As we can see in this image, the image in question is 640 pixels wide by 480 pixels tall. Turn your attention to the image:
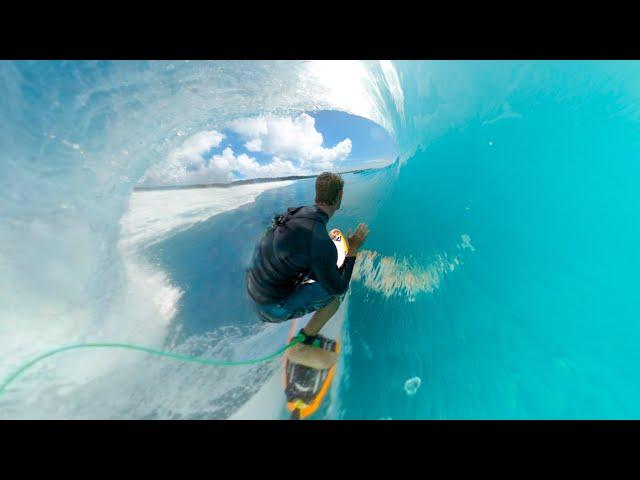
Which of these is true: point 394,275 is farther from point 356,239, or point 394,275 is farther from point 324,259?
point 324,259

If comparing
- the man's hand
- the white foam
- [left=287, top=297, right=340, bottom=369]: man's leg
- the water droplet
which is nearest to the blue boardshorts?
[left=287, top=297, right=340, bottom=369]: man's leg

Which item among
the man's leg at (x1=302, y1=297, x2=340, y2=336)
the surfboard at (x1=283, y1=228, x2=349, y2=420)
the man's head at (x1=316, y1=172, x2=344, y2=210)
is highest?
the man's head at (x1=316, y1=172, x2=344, y2=210)

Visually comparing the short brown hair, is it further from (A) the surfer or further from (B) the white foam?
(B) the white foam

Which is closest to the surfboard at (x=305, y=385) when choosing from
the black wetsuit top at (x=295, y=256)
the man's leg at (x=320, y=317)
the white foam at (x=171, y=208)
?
the man's leg at (x=320, y=317)

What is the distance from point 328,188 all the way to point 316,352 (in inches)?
83.8

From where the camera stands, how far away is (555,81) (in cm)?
372

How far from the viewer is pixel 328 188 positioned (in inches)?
92.7

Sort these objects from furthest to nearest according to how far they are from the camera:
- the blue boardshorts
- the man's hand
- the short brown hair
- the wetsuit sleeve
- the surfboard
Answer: the surfboard, the man's hand, the blue boardshorts, the short brown hair, the wetsuit sleeve

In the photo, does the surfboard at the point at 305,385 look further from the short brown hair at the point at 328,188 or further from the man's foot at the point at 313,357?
the short brown hair at the point at 328,188

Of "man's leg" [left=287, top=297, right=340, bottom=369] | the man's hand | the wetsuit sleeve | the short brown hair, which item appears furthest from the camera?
"man's leg" [left=287, top=297, right=340, bottom=369]

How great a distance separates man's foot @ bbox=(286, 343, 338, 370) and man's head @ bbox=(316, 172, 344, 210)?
195cm

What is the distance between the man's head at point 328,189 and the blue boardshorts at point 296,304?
95 centimetres

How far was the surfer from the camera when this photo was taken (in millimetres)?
2191

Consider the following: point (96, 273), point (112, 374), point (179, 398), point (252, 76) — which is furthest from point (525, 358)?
point (252, 76)
